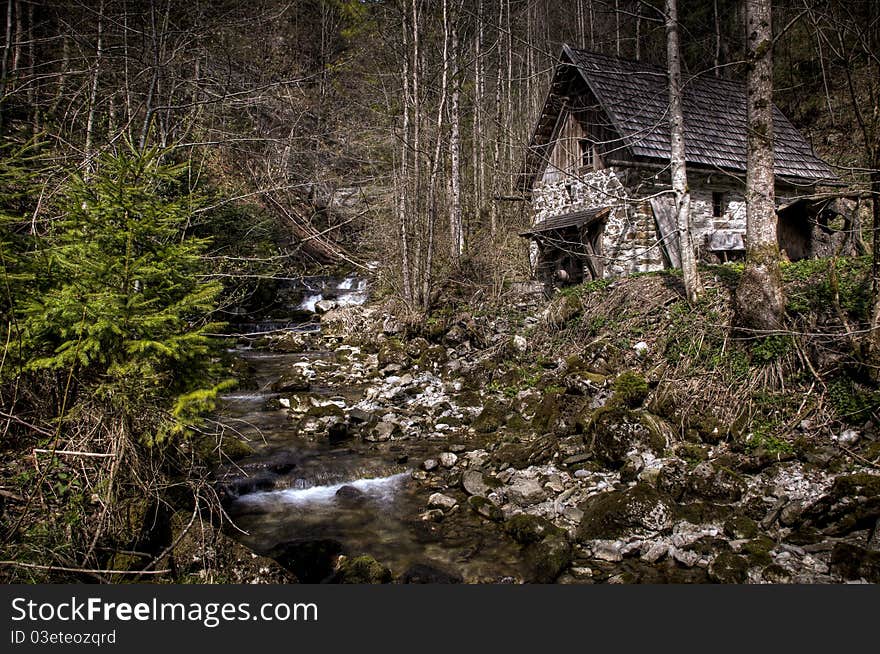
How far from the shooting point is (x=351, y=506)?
20.6 ft

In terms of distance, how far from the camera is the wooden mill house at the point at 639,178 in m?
12.8

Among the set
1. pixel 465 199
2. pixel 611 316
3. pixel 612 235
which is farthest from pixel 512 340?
pixel 465 199

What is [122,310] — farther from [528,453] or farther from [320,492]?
[528,453]

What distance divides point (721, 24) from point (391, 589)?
31723 mm

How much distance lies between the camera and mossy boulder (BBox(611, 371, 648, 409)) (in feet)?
23.7

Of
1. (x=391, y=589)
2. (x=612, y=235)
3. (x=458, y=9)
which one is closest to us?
(x=391, y=589)

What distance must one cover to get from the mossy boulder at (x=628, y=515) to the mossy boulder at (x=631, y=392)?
7.03ft

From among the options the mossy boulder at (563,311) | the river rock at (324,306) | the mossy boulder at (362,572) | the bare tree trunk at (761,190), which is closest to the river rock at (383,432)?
the mossy boulder at (362,572)

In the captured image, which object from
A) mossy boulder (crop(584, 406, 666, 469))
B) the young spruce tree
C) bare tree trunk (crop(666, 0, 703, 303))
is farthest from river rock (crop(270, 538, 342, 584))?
bare tree trunk (crop(666, 0, 703, 303))

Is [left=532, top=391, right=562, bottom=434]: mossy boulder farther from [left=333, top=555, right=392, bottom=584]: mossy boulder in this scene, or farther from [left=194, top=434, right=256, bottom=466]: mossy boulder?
[left=194, top=434, right=256, bottom=466]: mossy boulder

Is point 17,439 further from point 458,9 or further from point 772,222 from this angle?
point 458,9

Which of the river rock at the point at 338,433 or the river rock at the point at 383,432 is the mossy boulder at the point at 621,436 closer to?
the river rock at the point at 383,432

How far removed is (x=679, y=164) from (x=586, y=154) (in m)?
6.59

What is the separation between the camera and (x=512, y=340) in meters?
11.3
